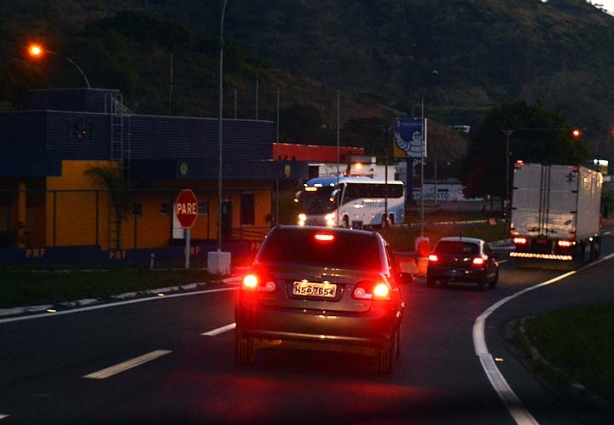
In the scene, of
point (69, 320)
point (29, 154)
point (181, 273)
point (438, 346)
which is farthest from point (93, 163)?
point (438, 346)

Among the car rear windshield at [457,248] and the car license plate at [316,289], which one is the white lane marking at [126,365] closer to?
the car license plate at [316,289]

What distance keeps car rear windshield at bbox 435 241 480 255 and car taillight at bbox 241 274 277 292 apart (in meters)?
20.7

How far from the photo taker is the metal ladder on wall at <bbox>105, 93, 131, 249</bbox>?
156ft

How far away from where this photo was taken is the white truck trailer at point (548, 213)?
145ft

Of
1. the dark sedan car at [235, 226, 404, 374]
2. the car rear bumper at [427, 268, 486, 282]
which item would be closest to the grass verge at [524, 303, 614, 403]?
the dark sedan car at [235, 226, 404, 374]

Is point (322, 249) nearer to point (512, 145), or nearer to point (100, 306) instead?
point (100, 306)

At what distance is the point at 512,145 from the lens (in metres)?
97.9

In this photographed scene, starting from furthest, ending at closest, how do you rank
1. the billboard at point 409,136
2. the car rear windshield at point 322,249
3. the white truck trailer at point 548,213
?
the billboard at point 409,136
the white truck trailer at point 548,213
the car rear windshield at point 322,249

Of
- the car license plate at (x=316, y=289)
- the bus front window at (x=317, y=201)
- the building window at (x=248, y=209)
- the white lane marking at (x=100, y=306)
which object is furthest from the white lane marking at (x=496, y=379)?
the bus front window at (x=317, y=201)

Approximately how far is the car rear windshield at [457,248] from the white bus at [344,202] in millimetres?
30136

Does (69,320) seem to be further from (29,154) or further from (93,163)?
(93,163)

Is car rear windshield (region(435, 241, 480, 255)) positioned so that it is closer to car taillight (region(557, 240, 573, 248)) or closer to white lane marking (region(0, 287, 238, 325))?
white lane marking (region(0, 287, 238, 325))

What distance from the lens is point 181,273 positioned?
102 feet

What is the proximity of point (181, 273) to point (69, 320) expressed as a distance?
11.9m
